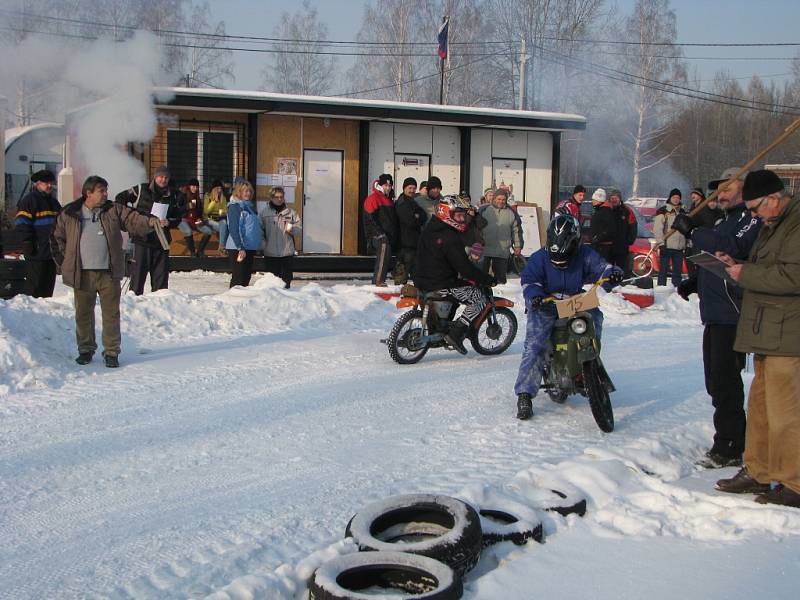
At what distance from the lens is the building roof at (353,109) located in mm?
17922

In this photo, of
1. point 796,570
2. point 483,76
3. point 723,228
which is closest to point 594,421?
point 723,228

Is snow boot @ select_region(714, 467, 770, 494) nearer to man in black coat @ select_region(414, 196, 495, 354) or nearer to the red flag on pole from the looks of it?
man in black coat @ select_region(414, 196, 495, 354)

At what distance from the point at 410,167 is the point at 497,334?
1016 centimetres

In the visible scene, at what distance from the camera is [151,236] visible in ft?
40.8

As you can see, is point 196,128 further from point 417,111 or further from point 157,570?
point 157,570

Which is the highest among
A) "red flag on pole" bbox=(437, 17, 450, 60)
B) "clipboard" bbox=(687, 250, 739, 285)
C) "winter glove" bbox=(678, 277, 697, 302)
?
"red flag on pole" bbox=(437, 17, 450, 60)

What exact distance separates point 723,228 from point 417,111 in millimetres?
13800

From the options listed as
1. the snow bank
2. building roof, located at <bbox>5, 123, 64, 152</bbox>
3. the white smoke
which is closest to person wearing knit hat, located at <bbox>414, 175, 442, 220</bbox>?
the snow bank

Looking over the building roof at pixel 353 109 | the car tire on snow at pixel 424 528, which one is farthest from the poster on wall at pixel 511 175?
the car tire on snow at pixel 424 528

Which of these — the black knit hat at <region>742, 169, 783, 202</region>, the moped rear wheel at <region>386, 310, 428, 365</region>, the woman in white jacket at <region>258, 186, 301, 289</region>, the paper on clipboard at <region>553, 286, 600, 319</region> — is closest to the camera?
the black knit hat at <region>742, 169, 783, 202</region>

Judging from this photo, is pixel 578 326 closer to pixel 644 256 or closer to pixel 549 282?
pixel 549 282

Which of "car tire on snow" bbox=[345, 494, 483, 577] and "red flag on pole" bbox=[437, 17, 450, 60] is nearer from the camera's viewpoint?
"car tire on snow" bbox=[345, 494, 483, 577]

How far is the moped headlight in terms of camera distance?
764cm

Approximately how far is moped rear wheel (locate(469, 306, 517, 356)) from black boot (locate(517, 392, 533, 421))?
2626 mm
